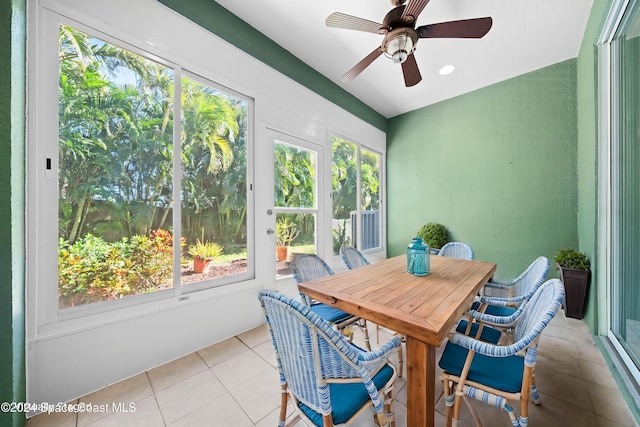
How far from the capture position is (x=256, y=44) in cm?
266

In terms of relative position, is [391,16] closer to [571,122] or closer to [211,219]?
[211,219]

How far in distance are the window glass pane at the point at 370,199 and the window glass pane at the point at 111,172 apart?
317 centimetres

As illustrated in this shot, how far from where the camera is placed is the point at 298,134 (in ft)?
10.2

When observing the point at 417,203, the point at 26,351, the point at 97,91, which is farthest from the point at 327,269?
the point at 417,203

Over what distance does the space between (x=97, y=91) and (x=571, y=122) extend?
510 cm

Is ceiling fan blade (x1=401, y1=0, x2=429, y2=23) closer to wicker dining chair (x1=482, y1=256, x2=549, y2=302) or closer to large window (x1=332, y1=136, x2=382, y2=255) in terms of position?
wicker dining chair (x1=482, y1=256, x2=549, y2=302)

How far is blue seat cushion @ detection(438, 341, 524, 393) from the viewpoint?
1101 mm

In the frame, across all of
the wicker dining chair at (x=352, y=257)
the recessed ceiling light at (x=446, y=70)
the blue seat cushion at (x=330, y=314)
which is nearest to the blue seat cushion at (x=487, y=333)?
the blue seat cushion at (x=330, y=314)

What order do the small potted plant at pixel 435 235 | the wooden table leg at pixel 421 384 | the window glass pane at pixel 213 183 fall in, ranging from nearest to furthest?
the wooden table leg at pixel 421 384 → the window glass pane at pixel 213 183 → the small potted plant at pixel 435 235

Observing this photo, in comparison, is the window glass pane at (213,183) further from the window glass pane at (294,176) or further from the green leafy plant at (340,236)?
the green leafy plant at (340,236)

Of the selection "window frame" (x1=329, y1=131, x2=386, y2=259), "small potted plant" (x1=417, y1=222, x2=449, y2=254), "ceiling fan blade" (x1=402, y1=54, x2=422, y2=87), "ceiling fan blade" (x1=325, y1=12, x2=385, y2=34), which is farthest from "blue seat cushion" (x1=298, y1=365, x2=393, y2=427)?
"small potted plant" (x1=417, y1=222, x2=449, y2=254)

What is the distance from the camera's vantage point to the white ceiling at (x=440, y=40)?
2.29 meters

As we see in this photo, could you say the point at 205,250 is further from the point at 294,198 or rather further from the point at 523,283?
the point at 523,283

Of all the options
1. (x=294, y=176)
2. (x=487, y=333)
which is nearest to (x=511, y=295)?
(x=487, y=333)
